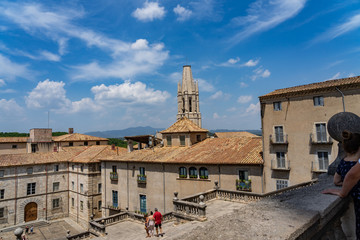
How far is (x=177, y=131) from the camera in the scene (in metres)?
37.4

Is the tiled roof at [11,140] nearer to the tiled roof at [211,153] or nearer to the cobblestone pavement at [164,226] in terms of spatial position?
the tiled roof at [211,153]

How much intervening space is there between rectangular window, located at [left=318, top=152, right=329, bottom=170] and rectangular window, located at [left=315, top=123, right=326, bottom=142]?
4.54 feet

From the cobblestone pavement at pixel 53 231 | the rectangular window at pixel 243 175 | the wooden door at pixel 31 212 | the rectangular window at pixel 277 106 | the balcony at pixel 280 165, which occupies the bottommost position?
the cobblestone pavement at pixel 53 231

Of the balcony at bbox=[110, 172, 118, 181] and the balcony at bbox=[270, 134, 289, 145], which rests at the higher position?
the balcony at bbox=[270, 134, 289, 145]

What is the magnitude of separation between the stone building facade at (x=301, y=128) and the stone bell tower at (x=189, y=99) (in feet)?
235

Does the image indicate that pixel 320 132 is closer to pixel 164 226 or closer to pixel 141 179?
pixel 164 226

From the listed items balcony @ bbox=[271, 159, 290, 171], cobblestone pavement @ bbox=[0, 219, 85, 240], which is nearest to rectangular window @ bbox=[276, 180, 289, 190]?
balcony @ bbox=[271, 159, 290, 171]

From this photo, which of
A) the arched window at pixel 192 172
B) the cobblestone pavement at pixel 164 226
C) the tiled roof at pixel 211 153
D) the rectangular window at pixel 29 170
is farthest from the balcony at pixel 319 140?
the rectangular window at pixel 29 170

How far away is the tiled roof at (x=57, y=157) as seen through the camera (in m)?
43.2

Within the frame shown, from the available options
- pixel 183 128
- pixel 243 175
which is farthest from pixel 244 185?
pixel 183 128

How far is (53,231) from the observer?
41031 mm

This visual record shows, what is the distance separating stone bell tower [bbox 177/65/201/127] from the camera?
99.1 meters

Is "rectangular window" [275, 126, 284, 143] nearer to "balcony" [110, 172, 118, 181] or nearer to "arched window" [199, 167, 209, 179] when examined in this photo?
"arched window" [199, 167, 209, 179]

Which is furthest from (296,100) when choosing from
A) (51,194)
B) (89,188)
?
(51,194)
